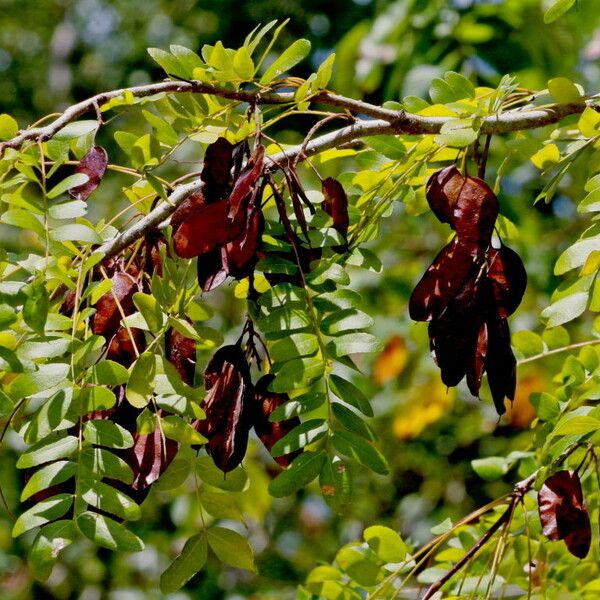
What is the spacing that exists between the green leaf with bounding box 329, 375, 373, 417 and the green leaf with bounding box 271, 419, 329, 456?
0.03m

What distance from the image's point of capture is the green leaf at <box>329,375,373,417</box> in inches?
40.4

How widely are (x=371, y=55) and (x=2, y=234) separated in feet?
7.27

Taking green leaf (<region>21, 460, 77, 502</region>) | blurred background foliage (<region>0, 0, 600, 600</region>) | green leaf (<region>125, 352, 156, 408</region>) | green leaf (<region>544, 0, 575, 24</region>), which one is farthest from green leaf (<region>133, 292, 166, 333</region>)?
blurred background foliage (<region>0, 0, 600, 600</region>)

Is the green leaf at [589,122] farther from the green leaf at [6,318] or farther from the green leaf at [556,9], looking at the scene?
the green leaf at [6,318]

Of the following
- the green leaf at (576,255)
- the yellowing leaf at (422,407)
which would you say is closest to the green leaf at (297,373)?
the green leaf at (576,255)

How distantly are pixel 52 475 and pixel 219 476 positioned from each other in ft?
0.54

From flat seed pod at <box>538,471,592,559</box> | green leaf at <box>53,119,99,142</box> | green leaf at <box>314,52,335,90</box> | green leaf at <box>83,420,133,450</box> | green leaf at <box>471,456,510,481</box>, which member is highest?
green leaf at <box>53,119,99,142</box>

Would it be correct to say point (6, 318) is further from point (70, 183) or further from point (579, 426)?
point (579, 426)

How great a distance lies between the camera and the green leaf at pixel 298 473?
1015 mm

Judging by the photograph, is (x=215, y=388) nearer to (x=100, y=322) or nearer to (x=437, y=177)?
(x=100, y=322)

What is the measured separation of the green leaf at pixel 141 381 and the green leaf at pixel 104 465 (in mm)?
47

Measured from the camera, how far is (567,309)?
1027 mm

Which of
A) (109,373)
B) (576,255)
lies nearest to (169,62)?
(109,373)

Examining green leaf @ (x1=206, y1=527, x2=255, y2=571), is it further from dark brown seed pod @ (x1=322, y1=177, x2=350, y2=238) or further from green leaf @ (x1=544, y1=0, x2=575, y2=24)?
green leaf @ (x1=544, y1=0, x2=575, y2=24)
